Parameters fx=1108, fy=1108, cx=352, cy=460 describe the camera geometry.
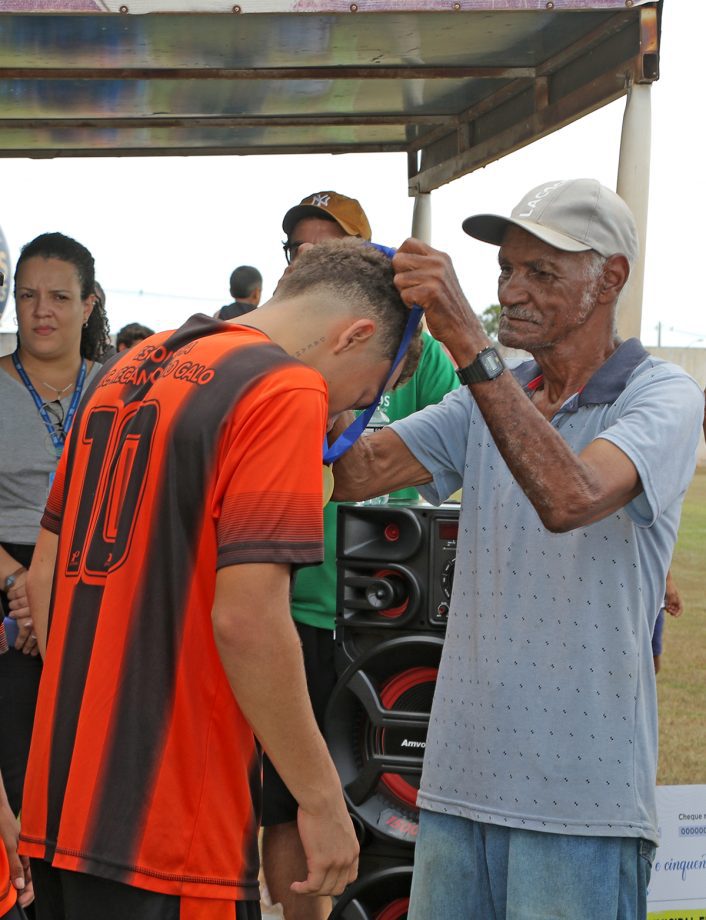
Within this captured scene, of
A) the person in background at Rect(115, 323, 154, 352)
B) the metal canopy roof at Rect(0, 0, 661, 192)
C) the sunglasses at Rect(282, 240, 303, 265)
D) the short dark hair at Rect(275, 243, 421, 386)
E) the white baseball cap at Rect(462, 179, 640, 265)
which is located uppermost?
the metal canopy roof at Rect(0, 0, 661, 192)

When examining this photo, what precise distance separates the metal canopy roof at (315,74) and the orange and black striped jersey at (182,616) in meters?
1.81

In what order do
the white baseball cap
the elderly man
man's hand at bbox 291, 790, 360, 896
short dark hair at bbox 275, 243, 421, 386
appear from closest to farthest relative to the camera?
man's hand at bbox 291, 790, 360, 896
short dark hair at bbox 275, 243, 421, 386
the elderly man
the white baseball cap

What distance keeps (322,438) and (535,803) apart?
32.3 inches

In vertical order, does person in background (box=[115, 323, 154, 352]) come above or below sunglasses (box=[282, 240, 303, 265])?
above

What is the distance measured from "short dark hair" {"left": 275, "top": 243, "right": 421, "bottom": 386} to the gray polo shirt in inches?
16.6

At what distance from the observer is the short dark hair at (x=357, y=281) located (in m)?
1.66

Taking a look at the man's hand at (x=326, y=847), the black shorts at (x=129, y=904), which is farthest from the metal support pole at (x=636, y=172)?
the black shorts at (x=129, y=904)

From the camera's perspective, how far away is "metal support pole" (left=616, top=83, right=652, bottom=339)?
3117mm

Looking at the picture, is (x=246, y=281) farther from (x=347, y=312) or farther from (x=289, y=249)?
(x=347, y=312)

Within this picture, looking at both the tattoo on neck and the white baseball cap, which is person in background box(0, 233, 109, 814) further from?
the tattoo on neck

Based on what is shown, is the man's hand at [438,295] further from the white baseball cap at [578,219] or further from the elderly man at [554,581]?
the white baseball cap at [578,219]

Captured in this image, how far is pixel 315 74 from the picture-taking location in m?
3.57

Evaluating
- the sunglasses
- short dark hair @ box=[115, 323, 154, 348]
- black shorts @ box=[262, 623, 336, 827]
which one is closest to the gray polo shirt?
black shorts @ box=[262, 623, 336, 827]

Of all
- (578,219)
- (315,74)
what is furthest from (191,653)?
(315,74)
